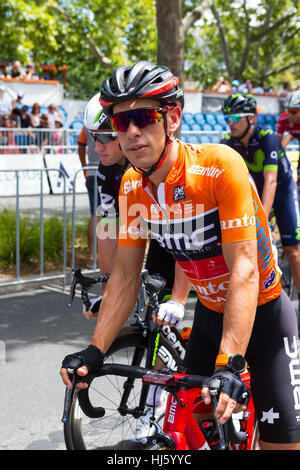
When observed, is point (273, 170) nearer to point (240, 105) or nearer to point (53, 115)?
point (240, 105)

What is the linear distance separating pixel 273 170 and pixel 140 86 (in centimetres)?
384

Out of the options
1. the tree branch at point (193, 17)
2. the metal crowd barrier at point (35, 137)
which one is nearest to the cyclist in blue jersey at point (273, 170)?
the tree branch at point (193, 17)

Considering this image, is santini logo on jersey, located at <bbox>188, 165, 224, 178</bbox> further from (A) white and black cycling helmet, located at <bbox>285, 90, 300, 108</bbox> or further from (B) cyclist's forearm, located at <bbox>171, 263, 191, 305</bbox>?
(A) white and black cycling helmet, located at <bbox>285, 90, 300, 108</bbox>

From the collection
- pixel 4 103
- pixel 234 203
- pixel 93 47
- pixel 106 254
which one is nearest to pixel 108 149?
pixel 106 254

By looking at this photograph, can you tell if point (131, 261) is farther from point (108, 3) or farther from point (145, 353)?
point (108, 3)

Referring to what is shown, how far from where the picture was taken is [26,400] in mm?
4938

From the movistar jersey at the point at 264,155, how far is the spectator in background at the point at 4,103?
13310 mm

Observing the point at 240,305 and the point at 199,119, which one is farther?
the point at 199,119

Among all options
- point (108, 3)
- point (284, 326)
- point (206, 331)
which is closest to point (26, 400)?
point (206, 331)

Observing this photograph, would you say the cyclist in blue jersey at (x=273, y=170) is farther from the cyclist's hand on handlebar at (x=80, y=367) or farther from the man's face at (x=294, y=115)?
the cyclist's hand on handlebar at (x=80, y=367)

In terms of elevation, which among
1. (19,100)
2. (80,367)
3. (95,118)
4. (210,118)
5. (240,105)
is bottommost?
(80,367)

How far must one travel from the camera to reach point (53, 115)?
20.3 metres

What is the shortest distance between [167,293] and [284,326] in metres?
1.55
